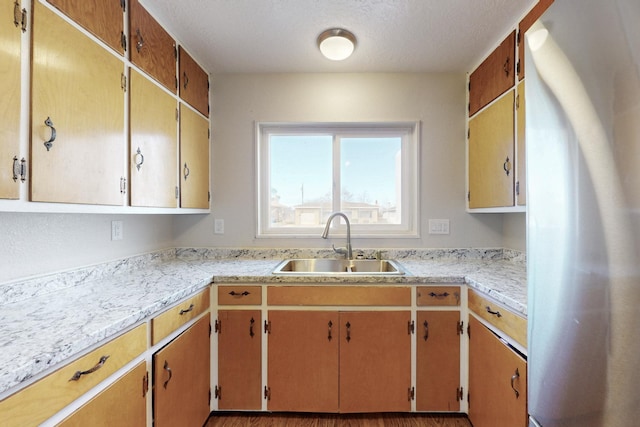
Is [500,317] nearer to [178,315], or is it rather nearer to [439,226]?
[439,226]

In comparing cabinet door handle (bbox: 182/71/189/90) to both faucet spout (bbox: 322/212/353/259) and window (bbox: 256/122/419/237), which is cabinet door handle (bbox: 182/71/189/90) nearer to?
window (bbox: 256/122/419/237)

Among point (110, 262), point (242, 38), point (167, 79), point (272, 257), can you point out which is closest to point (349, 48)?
point (242, 38)

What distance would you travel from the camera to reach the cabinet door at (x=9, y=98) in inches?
32.3

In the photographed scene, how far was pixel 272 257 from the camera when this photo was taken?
216 centimetres

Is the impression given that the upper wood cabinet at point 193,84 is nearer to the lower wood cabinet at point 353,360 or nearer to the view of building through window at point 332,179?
the view of building through window at point 332,179

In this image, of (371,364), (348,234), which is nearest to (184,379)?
(371,364)

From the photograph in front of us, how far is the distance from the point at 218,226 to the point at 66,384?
58.6 inches

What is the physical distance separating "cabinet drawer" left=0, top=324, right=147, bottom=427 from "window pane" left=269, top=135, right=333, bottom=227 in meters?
1.42

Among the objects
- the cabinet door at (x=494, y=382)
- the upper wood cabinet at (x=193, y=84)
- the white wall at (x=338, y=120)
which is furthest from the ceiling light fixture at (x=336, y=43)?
the cabinet door at (x=494, y=382)

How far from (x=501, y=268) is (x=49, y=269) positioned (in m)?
2.42

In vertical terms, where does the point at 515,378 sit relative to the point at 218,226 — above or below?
below

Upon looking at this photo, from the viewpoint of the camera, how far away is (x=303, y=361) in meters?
1.59

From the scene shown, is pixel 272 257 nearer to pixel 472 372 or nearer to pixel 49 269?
pixel 49 269

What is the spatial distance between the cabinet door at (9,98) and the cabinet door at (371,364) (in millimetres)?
1450
